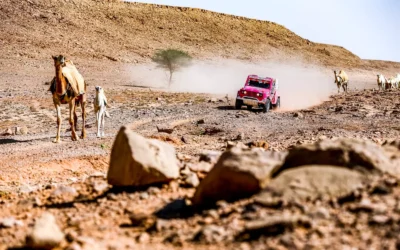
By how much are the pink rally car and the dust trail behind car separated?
5.68m

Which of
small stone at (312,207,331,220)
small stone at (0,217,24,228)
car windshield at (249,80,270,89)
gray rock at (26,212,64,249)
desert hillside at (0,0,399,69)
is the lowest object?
small stone at (0,217,24,228)

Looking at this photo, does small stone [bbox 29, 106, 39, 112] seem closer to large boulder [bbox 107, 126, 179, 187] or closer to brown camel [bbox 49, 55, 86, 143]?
brown camel [bbox 49, 55, 86, 143]

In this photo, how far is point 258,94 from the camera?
27609 mm

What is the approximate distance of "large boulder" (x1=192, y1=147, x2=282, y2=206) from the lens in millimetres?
6348

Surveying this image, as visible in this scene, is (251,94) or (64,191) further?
(251,94)

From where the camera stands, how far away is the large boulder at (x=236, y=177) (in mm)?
6348

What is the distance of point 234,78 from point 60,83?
4624 centimetres

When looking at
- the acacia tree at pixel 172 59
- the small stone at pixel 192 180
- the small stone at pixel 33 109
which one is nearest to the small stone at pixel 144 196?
the small stone at pixel 192 180

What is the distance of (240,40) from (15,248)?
8577cm

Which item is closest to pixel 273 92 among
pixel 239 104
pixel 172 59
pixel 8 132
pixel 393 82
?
pixel 239 104

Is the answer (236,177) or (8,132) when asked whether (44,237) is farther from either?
(8,132)

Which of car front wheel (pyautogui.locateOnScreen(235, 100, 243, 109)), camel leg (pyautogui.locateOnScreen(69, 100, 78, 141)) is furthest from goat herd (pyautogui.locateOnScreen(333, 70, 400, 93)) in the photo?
camel leg (pyautogui.locateOnScreen(69, 100, 78, 141))

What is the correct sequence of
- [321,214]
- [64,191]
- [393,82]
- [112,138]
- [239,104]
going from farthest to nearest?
1. [393,82]
2. [239,104]
3. [112,138]
4. [64,191]
5. [321,214]

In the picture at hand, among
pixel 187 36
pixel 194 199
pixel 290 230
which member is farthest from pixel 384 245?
pixel 187 36
